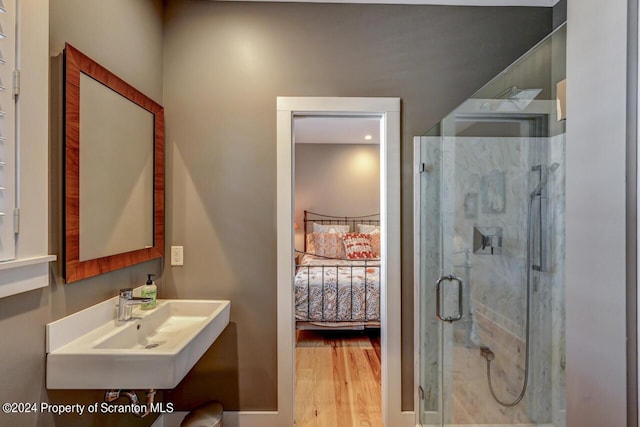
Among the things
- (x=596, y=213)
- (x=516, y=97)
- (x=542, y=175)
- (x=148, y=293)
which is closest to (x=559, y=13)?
(x=516, y=97)

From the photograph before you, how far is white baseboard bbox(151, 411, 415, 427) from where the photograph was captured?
192 centimetres

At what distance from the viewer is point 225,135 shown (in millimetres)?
1942

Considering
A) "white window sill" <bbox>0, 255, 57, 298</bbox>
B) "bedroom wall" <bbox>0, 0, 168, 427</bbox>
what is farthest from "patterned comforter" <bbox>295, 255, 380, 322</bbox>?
"white window sill" <bbox>0, 255, 57, 298</bbox>

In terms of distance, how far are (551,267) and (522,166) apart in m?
0.52

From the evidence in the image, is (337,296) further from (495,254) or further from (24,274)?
(24,274)

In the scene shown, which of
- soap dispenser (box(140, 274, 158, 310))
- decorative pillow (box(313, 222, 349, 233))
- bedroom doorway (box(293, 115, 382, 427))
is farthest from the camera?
decorative pillow (box(313, 222, 349, 233))

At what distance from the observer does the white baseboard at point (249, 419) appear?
192 cm

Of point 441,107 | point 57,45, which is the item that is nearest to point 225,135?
point 57,45

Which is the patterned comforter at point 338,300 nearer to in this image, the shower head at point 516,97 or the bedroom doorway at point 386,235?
the bedroom doorway at point 386,235

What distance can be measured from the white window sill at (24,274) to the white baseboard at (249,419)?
53.5 inches

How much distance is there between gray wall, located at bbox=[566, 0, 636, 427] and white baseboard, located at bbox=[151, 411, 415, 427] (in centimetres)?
151

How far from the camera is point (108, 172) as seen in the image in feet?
4.74

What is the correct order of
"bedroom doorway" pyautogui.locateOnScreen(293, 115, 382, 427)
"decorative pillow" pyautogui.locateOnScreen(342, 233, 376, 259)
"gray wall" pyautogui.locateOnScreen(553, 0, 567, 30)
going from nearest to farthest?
"gray wall" pyautogui.locateOnScreen(553, 0, 567, 30) → "bedroom doorway" pyautogui.locateOnScreen(293, 115, 382, 427) → "decorative pillow" pyautogui.locateOnScreen(342, 233, 376, 259)

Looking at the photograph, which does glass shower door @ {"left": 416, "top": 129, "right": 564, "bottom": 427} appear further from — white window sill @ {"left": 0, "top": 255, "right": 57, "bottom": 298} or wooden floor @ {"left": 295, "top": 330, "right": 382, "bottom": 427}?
white window sill @ {"left": 0, "top": 255, "right": 57, "bottom": 298}
